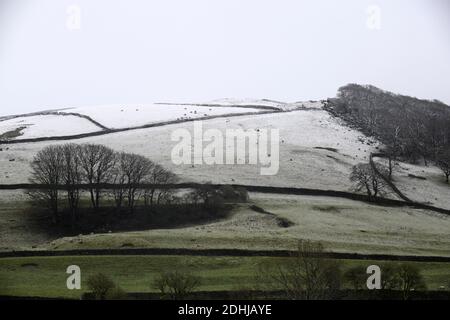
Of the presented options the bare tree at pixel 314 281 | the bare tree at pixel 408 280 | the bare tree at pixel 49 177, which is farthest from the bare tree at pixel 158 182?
the bare tree at pixel 408 280

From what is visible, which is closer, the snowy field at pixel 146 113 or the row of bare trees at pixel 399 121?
the row of bare trees at pixel 399 121

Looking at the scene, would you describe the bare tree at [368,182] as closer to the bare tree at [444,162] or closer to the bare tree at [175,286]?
the bare tree at [444,162]

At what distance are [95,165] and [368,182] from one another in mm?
38889

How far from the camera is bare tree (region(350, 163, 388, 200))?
79719 millimetres

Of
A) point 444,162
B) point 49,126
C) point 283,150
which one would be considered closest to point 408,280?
point 283,150

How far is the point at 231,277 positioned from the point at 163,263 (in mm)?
6578

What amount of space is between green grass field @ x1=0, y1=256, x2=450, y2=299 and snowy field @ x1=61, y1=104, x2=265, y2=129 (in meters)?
72.2

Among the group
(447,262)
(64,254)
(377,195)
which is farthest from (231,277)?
(377,195)

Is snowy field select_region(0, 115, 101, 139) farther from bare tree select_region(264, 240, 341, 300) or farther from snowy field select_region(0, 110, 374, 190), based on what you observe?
bare tree select_region(264, 240, 341, 300)

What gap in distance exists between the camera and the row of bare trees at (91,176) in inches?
2682

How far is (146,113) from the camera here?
134 metres

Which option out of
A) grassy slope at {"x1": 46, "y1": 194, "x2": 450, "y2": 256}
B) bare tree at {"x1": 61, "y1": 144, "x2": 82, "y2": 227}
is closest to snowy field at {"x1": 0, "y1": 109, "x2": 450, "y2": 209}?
grassy slope at {"x1": 46, "y1": 194, "x2": 450, "y2": 256}

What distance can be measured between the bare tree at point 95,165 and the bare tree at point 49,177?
3.17 metres
